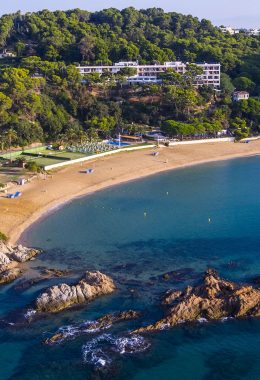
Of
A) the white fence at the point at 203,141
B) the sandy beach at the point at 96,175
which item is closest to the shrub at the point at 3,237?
the sandy beach at the point at 96,175

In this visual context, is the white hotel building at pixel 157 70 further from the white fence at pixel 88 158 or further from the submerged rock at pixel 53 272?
the submerged rock at pixel 53 272

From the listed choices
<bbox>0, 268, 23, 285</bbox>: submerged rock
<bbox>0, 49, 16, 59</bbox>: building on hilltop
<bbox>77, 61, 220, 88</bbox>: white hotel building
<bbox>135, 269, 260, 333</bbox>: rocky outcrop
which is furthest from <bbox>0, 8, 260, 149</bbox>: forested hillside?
<bbox>135, 269, 260, 333</bbox>: rocky outcrop

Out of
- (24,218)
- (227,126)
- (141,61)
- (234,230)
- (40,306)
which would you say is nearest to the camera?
(40,306)

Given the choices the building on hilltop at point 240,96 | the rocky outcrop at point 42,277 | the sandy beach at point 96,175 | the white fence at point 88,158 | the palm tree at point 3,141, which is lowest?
the rocky outcrop at point 42,277

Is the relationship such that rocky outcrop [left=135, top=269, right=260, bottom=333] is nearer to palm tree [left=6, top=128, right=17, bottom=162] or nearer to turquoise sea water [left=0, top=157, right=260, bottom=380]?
turquoise sea water [left=0, top=157, right=260, bottom=380]

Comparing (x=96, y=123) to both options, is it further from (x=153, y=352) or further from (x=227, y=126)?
(x=153, y=352)

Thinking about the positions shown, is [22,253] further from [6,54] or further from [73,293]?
[6,54]

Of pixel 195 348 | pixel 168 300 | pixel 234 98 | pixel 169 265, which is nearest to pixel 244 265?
pixel 169 265
